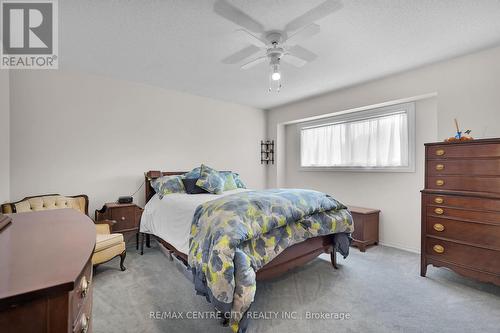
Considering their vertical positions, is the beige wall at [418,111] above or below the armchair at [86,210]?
above

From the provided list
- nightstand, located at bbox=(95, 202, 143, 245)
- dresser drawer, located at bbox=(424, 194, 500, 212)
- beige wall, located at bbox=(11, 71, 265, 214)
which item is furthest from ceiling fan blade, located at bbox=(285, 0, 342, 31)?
nightstand, located at bbox=(95, 202, 143, 245)

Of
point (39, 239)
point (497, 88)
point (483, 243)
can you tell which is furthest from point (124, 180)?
point (497, 88)

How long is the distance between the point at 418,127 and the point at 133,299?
4071mm

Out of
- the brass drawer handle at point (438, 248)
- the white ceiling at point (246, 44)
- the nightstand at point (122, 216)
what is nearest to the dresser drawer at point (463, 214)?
Result: the brass drawer handle at point (438, 248)

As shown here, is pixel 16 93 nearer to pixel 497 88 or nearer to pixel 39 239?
pixel 39 239

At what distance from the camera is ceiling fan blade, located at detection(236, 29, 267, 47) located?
234 cm

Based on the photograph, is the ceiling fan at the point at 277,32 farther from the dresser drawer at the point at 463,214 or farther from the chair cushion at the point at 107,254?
the chair cushion at the point at 107,254

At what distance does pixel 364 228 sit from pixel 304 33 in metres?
2.75

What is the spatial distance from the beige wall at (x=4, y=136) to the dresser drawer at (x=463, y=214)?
4.64 metres

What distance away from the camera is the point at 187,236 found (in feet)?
7.98

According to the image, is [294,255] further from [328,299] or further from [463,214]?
[463,214]

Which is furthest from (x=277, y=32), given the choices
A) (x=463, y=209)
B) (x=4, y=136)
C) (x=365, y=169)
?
(x=4, y=136)

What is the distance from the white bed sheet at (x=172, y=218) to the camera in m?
2.52

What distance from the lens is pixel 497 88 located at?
8.76ft
